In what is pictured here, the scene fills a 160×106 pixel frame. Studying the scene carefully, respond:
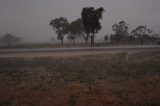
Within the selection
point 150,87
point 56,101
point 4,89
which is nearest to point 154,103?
point 150,87

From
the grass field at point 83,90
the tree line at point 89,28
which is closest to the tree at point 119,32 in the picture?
the tree line at point 89,28

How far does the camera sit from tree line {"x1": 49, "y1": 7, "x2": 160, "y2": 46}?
4697 centimetres

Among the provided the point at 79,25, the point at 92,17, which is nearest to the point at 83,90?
the point at 92,17

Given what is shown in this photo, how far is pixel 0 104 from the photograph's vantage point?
23.1ft

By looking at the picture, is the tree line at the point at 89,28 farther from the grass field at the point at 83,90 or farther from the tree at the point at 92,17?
the grass field at the point at 83,90

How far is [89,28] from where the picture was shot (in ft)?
158

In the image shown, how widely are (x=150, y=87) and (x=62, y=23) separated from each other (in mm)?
56280

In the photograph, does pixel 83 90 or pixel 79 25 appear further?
pixel 79 25

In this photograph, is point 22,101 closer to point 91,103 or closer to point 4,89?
point 4,89

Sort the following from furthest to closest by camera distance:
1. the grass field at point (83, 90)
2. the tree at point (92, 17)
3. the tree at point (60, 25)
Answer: the tree at point (60, 25) → the tree at point (92, 17) → the grass field at point (83, 90)

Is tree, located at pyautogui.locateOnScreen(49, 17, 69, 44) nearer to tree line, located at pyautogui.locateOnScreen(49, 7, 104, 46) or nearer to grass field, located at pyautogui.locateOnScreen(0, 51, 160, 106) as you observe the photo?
tree line, located at pyautogui.locateOnScreen(49, 7, 104, 46)

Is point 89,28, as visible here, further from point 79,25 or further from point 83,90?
point 83,90

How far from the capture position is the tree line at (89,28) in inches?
1849

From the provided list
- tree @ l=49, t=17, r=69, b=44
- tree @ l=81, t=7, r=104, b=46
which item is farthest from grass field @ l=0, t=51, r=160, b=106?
tree @ l=49, t=17, r=69, b=44
